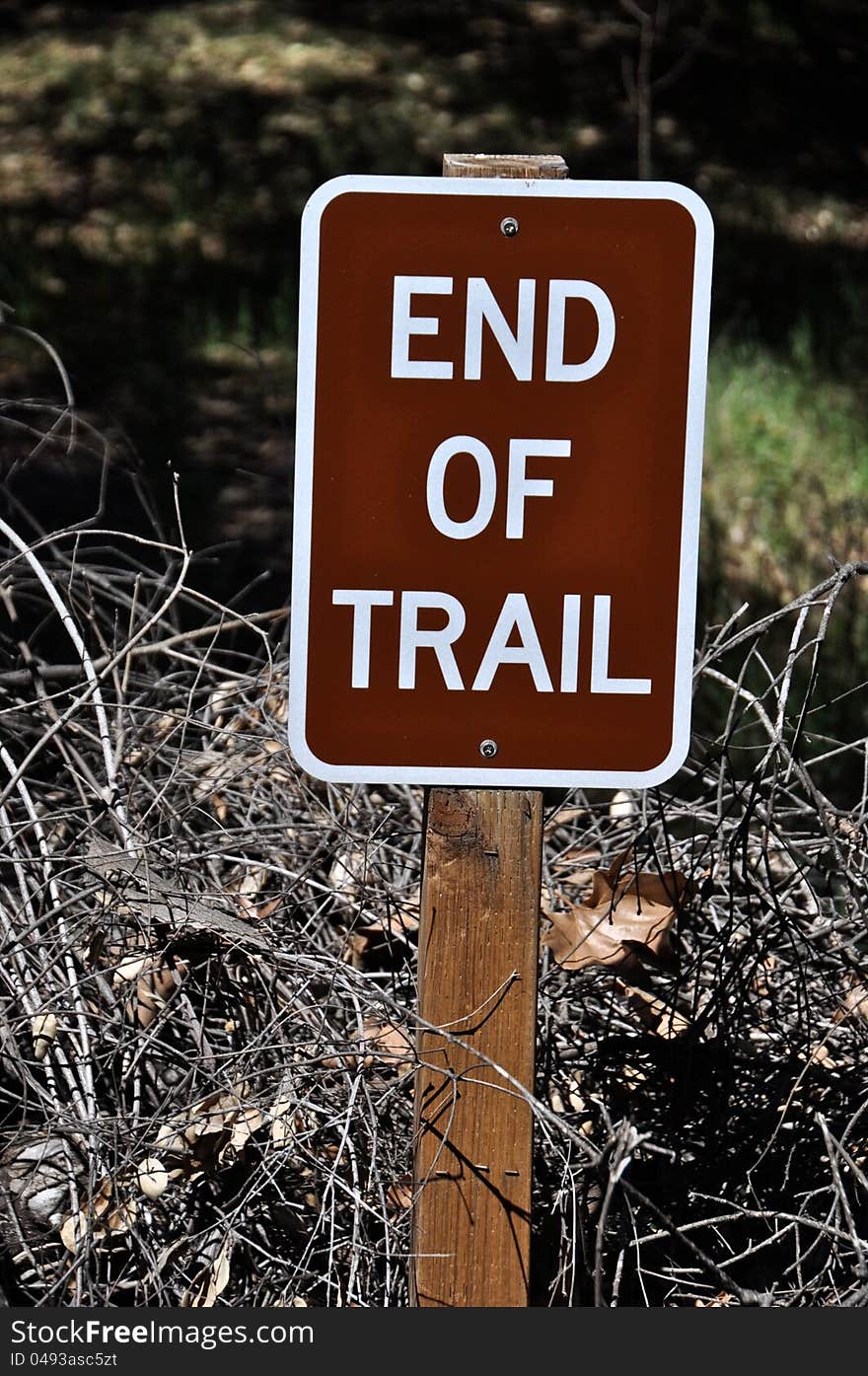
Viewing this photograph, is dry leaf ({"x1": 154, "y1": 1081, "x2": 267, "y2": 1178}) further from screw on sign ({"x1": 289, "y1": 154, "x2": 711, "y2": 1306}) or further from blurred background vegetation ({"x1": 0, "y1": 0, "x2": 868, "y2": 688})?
blurred background vegetation ({"x1": 0, "y1": 0, "x2": 868, "y2": 688})

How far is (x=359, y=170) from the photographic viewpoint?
391 inches

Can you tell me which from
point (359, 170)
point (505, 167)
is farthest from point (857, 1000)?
point (359, 170)

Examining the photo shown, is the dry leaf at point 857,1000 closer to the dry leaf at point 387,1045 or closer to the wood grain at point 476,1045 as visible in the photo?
the dry leaf at point 387,1045

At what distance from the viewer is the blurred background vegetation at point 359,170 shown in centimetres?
634

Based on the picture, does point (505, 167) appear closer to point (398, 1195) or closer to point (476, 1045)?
point (476, 1045)

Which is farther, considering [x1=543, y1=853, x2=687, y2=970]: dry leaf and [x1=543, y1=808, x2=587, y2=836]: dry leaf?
[x1=543, y1=808, x2=587, y2=836]: dry leaf

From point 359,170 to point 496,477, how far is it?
29.1 feet

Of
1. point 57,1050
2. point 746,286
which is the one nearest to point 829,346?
point 746,286

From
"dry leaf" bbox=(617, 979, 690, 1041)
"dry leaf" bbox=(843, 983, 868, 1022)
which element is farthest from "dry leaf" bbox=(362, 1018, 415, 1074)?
"dry leaf" bbox=(843, 983, 868, 1022)

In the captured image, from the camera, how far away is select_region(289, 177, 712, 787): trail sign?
166cm

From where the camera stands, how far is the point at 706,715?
174 inches

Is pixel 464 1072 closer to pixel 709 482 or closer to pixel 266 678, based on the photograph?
pixel 266 678

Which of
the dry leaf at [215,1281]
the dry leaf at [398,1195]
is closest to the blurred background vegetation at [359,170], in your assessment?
the dry leaf at [398,1195]

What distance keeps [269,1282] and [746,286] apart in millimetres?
7356
